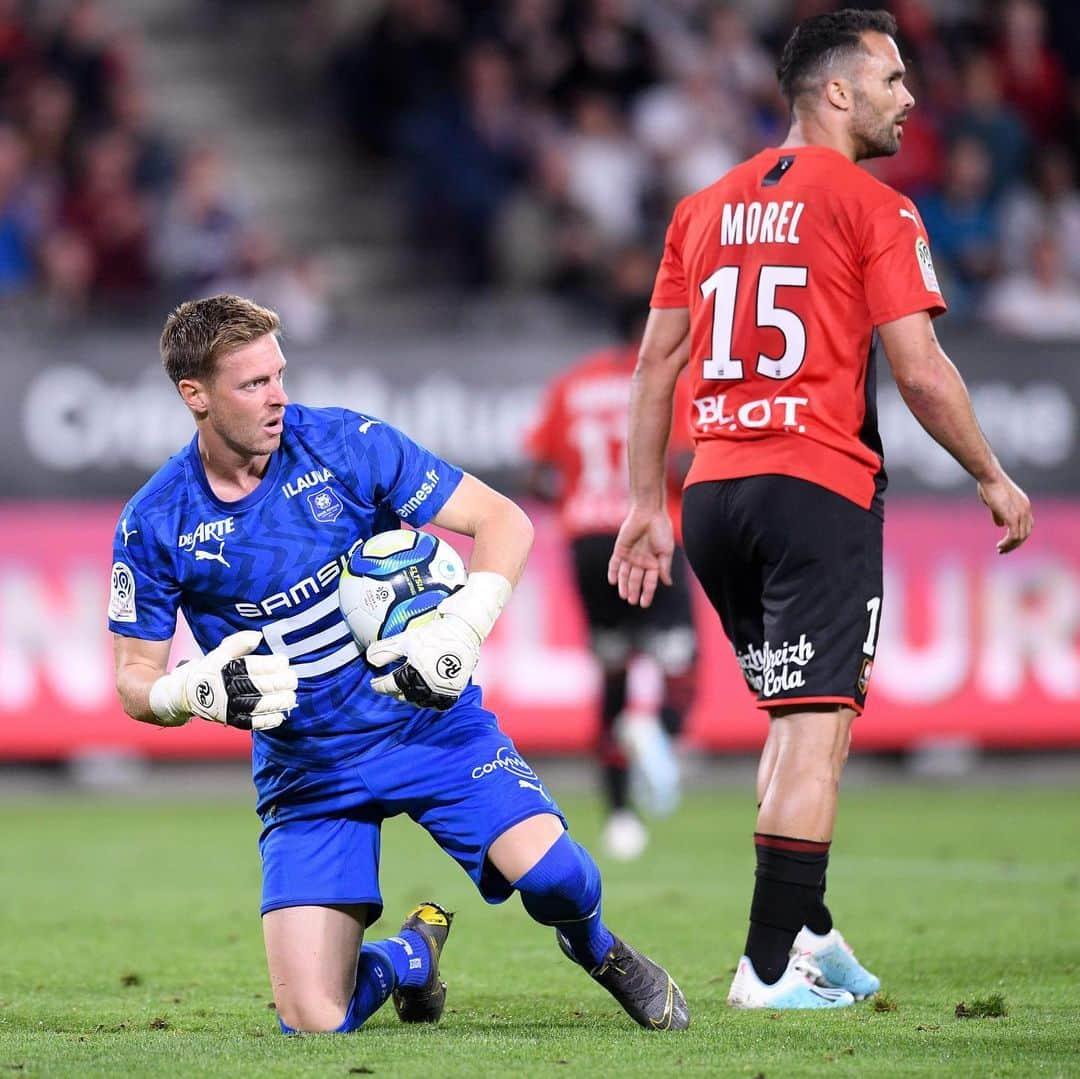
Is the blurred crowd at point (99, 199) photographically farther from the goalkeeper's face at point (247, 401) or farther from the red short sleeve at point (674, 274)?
the goalkeeper's face at point (247, 401)

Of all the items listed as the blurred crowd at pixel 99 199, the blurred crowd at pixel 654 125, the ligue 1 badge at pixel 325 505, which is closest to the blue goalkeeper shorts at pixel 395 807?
the ligue 1 badge at pixel 325 505

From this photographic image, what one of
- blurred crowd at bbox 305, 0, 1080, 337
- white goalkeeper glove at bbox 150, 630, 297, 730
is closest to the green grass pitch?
white goalkeeper glove at bbox 150, 630, 297, 730

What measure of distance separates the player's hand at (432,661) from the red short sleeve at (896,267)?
1.36 m

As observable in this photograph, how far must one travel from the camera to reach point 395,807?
512 centimetres

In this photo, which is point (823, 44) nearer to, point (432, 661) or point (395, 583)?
point (395, 583)

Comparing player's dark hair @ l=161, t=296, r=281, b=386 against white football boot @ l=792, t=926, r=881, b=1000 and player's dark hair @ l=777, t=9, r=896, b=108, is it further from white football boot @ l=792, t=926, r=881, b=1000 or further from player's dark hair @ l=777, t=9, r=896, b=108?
white football boot @ l=792, t=926, r=881, b=1000

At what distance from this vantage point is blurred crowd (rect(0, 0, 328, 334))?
13461mm

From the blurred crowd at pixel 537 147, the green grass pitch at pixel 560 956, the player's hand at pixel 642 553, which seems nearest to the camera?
the green grass pitch at pixel 560 956

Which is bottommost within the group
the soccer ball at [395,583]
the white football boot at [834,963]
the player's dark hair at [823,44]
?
the white football boot at [834,963]

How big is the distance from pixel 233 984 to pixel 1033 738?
25.3ft

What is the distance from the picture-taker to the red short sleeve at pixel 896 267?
5.04 metres

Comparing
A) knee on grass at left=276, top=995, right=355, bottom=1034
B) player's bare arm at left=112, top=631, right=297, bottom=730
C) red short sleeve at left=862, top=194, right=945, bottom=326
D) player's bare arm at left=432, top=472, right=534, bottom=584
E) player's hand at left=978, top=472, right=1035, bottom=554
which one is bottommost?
knee on grass at left=276, top=995, right=355, bottom=1034

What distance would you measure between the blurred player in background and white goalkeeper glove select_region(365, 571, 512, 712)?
449 centimetres

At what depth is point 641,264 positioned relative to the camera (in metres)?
9.29
